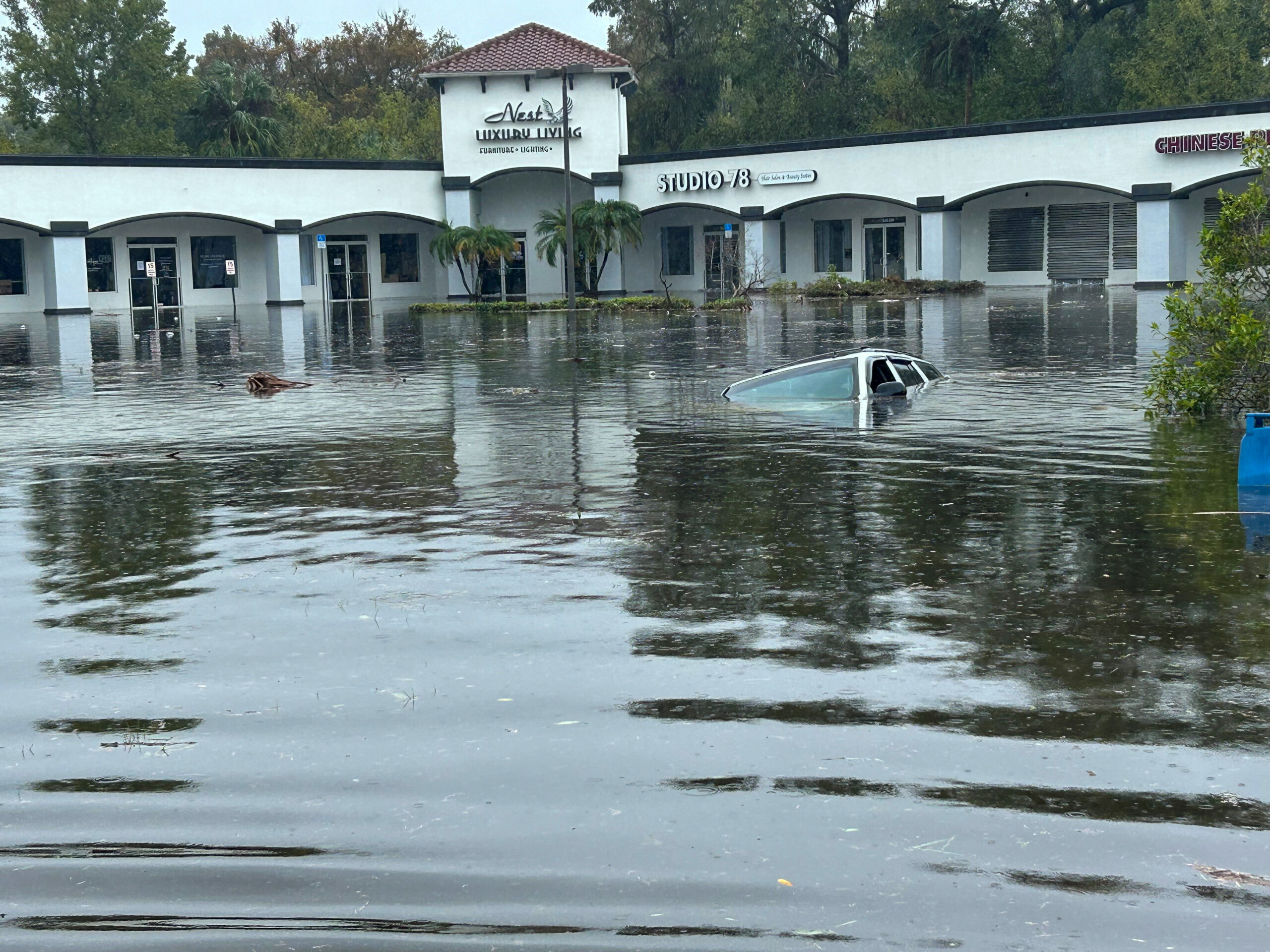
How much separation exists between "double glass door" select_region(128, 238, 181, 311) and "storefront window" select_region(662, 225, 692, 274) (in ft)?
63.2

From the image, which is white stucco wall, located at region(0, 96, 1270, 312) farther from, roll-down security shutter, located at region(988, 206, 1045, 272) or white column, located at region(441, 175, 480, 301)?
roll-down security shutter, located at region(988, 206, 1045, 272)

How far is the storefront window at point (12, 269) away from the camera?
2140 inches

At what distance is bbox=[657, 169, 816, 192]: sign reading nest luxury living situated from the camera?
55.3 metres

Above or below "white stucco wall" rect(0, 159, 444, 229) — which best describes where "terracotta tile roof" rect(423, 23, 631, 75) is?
above

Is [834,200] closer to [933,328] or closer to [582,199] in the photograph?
[582,199]

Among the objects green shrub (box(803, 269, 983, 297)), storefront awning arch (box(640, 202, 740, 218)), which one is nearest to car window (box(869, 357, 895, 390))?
green shrub (box(803, 269, 983, 297))

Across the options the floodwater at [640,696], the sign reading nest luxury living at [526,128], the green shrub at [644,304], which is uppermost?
the sign reading nest luxury living at [526,128]

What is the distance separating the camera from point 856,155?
53812mm

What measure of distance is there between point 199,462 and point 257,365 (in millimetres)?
12623

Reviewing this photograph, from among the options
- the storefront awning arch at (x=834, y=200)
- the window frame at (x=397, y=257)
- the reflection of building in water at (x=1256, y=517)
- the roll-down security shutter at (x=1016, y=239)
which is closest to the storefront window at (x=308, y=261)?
the window frame at (x=397, y=257)

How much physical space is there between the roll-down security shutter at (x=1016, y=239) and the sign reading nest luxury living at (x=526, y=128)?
1593 cm

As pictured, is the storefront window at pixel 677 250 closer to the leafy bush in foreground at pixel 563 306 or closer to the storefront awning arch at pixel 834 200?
the storefront awning arch at pixel 834 200

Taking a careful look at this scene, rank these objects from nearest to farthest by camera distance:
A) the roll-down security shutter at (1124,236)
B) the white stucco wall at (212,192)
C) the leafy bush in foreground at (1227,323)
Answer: the leafy bush in foreground at (1227,323) → the white stucco wall at (212,192) → the roll-down security shutter at (1124,236)

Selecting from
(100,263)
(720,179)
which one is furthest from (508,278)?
(100,263)
